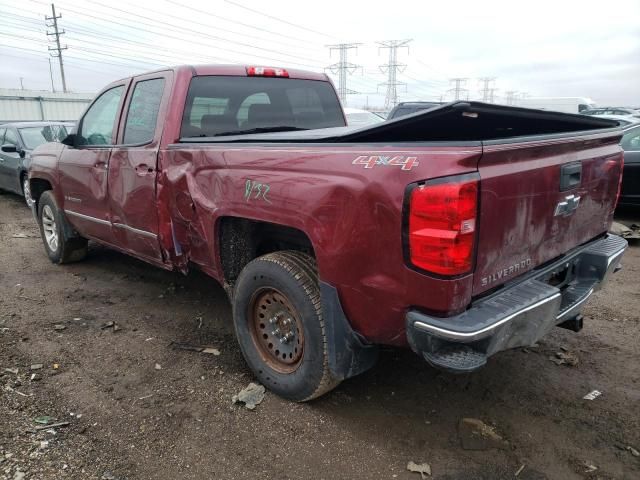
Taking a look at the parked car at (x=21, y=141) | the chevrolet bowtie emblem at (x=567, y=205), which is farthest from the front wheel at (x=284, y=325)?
the parked car at (x=21, y=141)

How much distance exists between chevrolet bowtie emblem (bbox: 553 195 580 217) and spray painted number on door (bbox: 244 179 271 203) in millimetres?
1524

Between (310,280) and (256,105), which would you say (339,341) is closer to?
(310,280)

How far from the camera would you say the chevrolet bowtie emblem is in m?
2.53

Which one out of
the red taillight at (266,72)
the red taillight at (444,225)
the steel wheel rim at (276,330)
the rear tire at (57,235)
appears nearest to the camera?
the red taillight at (444,225)

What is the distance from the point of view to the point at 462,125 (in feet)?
8.78

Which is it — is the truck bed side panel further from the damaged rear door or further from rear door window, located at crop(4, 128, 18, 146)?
rear door window, located at crop(4, 128, 18, 146)

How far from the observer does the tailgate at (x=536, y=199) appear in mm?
2121

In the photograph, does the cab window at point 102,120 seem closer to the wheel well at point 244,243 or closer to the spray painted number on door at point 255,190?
the wheel well at point 244,243

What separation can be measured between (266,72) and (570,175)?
8.49 feet

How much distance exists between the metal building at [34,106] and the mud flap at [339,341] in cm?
2359

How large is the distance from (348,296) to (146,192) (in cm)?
202

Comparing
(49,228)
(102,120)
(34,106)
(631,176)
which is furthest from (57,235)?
(34,106)

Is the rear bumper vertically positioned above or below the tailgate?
below

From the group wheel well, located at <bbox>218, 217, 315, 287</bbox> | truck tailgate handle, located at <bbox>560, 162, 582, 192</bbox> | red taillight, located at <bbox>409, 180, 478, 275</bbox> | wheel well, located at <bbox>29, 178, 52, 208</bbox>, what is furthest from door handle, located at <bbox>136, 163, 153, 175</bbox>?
truck tailgate handle, located at <bbox>560, 162, 582, 192</bbox>
